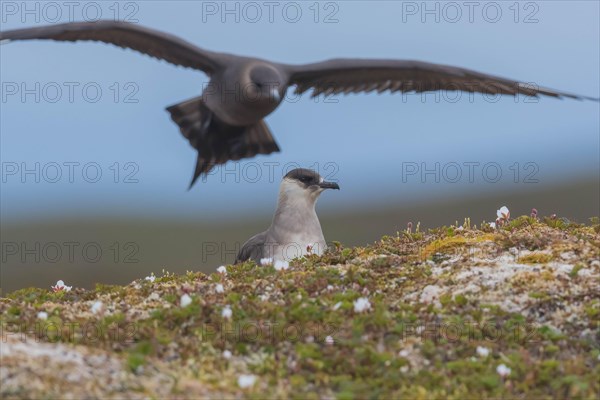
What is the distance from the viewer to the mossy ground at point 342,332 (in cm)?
940

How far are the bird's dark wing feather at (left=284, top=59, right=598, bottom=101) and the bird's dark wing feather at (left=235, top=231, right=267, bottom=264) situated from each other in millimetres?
2939

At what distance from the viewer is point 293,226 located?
17.4 metres

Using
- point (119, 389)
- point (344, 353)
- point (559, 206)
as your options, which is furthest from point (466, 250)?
point (559, 206)

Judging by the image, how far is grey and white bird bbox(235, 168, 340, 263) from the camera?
16906 millimetres

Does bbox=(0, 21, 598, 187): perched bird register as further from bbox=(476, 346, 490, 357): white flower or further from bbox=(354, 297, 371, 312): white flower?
bbox=(476, 346, 490, 357): white flower

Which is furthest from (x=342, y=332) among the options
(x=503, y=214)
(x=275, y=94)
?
(x=503, y=214)

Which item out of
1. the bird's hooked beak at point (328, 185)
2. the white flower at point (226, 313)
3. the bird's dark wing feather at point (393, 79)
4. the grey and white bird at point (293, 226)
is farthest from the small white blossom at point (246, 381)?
the bird's hooked beak at point (328, 185)

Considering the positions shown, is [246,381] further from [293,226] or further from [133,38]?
[293,226]

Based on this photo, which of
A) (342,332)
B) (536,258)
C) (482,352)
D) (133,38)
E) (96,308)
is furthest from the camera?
(133,38)

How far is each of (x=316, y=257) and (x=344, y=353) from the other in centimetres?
428

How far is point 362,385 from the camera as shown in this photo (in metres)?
9.38

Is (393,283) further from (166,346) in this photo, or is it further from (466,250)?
(166,346)

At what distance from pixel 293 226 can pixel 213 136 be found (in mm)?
2490

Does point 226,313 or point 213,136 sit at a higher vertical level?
point 213,136
